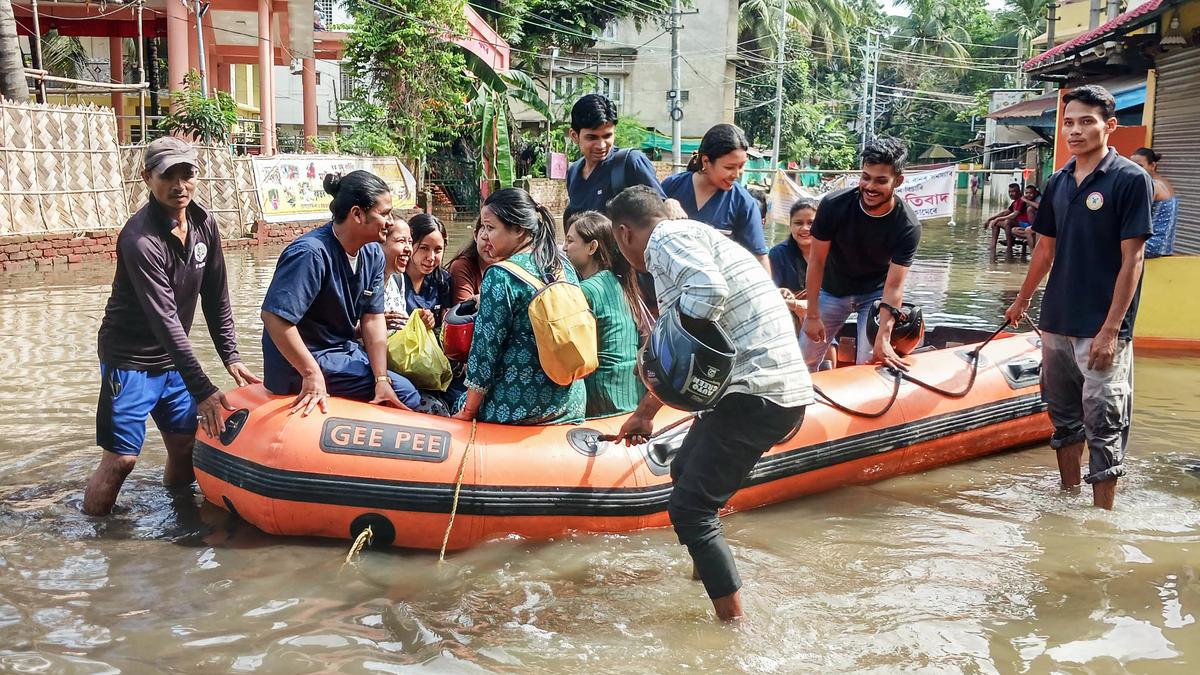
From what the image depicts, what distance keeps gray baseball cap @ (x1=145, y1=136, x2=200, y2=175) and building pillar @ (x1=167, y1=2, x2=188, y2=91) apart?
14.9 meters

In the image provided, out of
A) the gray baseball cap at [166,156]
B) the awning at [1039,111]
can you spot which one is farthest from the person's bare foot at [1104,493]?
the awning at [1039,111]

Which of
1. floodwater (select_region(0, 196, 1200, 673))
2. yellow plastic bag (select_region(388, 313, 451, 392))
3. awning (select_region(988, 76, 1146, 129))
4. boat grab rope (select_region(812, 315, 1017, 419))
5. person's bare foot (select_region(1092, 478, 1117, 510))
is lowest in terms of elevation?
floodwater (select_region(0, 196, 1200, 673))

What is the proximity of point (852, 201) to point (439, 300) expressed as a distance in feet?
7.79

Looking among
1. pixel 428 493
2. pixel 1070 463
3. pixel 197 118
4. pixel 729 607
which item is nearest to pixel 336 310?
pixel 428 493

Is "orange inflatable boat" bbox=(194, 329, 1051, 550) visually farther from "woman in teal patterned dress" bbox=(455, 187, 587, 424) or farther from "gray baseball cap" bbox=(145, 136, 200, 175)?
"gray baseball cap" bbox=(145, 136, 200, 175)

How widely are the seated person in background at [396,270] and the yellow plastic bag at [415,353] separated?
0.33 metres

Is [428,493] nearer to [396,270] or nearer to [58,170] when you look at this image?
[396,270]

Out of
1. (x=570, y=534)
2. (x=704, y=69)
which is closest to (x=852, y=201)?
(x=570, y=534)

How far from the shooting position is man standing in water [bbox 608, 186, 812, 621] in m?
3.42

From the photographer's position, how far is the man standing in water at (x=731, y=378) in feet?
11.2

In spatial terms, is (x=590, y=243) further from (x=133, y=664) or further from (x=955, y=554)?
(x=133, y=664)

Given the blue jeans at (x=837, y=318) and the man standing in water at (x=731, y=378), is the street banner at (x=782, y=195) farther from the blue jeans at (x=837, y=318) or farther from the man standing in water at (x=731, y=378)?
the man standing in water at (x=731, y=378)

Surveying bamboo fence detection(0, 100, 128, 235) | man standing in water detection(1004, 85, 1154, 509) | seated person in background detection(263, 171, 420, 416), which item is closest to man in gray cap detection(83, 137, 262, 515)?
seated person in background detection(263, 171, 420, 416)

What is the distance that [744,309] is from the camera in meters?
3.49
